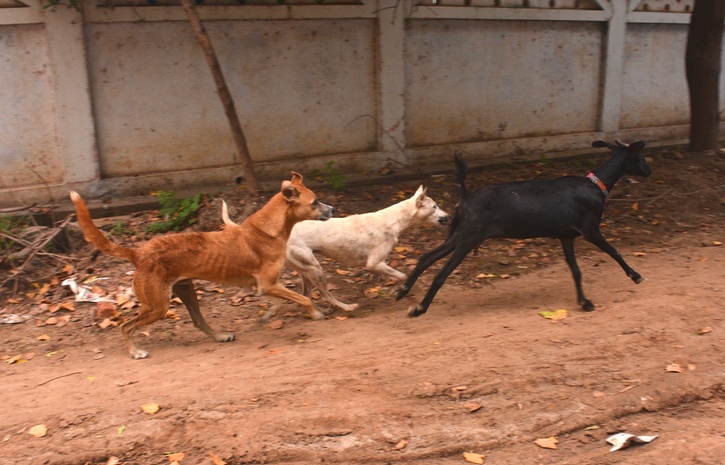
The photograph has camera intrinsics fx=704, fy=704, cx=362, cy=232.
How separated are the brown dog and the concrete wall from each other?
11.7 feet

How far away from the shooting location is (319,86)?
10.2 meters

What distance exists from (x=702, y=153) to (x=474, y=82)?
4.22 metres

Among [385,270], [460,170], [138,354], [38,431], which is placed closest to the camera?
[38,431]

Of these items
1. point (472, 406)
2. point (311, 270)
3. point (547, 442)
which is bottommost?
point (547, 442)

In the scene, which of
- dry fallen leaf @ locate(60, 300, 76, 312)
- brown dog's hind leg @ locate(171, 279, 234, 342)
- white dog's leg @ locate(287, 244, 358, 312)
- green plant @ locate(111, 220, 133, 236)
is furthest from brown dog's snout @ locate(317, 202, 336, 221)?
green plant @ locate(111, 220, 133, 236)

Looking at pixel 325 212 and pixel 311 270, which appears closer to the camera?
pixel 325 212

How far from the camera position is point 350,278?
308 inches

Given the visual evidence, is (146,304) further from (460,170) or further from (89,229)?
(460,170)

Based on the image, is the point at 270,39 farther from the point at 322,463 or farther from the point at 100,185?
the point at 322,463

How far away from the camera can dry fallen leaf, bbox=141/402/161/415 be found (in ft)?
16.3

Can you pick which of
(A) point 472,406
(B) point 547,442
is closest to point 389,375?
(A) point 472,406

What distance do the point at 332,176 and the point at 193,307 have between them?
401 cm

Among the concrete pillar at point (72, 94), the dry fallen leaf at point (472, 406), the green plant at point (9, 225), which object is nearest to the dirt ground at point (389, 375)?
the dry fallen leaf at point (472, 406)

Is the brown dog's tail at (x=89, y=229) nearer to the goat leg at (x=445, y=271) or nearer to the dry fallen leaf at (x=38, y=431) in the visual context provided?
the dry fallen leaf at (x=38, y=431)
